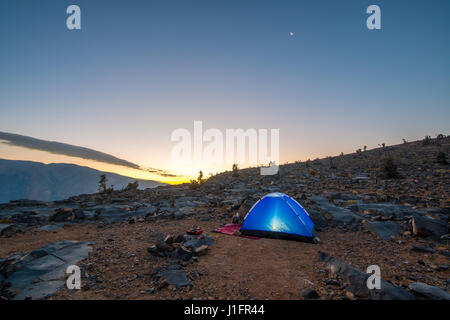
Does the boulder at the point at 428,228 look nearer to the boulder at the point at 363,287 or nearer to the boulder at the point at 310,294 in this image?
the boulder at the point at 363,287

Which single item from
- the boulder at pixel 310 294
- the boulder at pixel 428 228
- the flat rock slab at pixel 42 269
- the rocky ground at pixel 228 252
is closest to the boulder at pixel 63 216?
the rocky ground at pixel 228 252

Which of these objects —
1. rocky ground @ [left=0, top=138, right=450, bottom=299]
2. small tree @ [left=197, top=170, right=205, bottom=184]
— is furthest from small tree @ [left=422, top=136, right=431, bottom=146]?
small tree @ [left=197, top=170, right=205, bottom=184]

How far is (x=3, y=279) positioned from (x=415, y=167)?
25.0 meters

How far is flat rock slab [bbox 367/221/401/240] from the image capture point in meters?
7.82

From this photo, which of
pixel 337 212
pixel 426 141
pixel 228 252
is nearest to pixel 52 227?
pixel 228 252

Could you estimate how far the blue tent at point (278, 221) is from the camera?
807 centimetres

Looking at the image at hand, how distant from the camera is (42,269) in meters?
5.25

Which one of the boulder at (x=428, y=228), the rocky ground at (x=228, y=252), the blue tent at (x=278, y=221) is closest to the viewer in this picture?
the rocky ground at (x=228, y=252)

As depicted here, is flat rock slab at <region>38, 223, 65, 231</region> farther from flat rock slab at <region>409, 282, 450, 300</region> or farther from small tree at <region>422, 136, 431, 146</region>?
small tree at <region>422, 136, 431, 146</region>

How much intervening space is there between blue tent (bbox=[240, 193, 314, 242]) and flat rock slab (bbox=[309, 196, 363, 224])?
2.07 m

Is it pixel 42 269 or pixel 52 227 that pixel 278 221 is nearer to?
pixel 42 269

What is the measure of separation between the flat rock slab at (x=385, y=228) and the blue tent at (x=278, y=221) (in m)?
2.38

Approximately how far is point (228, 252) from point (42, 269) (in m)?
5.11

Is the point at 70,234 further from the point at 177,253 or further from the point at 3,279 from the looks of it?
the point at 177,253
